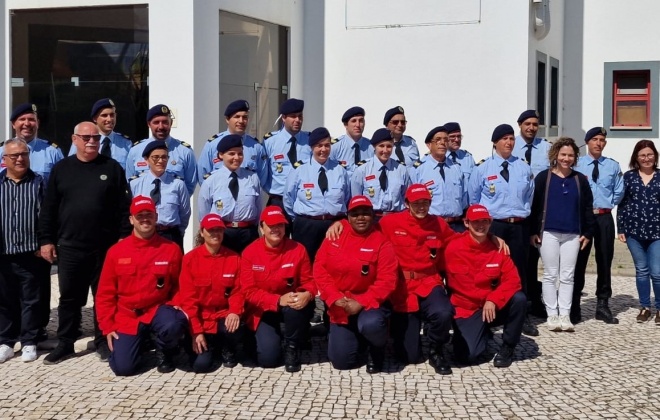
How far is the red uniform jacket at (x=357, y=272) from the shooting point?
696 centimetres

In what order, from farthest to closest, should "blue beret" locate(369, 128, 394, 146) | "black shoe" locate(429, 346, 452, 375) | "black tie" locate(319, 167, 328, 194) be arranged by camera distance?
"blue beret" locate(369, 128, 394, 146) < "black tie" locate(319, 167, 328, 194) < "black shoe" locate(429, 346, 452, 375)

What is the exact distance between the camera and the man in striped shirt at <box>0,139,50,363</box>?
731cm

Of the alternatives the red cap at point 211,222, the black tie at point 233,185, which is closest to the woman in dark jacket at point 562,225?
the black tie at point 233,185

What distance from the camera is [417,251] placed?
24.0ft

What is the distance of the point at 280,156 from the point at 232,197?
127 centimetres

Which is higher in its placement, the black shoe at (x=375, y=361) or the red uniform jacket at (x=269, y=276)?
the red uniform jacket at (x=269, y=276)

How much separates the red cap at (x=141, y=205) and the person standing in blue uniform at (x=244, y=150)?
1.41m

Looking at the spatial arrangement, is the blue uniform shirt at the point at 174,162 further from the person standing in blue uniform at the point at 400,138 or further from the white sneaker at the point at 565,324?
the white sneaker at the point at 565,324

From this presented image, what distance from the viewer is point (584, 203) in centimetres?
827

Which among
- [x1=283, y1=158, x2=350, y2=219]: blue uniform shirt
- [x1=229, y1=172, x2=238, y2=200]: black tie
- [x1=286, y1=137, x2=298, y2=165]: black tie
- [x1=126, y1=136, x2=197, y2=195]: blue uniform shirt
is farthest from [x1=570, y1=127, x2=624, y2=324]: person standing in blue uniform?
[x1=126, y1=136, x2=197, y2=195]: blue uniform shirt

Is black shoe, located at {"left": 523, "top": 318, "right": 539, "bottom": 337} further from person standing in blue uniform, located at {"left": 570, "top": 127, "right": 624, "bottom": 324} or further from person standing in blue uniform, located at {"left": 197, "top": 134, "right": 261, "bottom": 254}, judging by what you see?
person standing in blue uniform, located at {"left": 197, "top": 134, "right": 261, "bottom": 254}

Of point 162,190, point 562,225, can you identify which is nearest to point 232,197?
point 162,190

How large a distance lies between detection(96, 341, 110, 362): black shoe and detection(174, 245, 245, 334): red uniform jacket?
30.2 inches

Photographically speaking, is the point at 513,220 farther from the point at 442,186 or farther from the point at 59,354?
the point at 59,354
